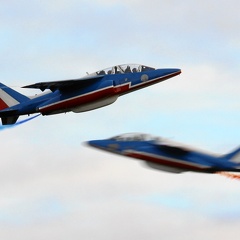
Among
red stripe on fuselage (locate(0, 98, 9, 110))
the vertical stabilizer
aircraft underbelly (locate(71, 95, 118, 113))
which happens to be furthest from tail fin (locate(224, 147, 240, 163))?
red stripe on fuselage (locate(0, 98, 9, 110))

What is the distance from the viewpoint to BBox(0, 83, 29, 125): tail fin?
83188mm

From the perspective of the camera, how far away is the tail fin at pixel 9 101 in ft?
273

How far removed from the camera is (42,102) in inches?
3268

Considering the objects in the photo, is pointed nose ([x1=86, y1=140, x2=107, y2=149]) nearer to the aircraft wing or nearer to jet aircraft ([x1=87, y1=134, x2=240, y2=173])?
jet aircraft ([x1=87, y1=134, x2=240, y2=173])

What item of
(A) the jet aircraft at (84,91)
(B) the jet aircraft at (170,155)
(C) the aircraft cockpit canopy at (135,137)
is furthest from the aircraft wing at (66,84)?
(B) the jet aircraft at (170,155)

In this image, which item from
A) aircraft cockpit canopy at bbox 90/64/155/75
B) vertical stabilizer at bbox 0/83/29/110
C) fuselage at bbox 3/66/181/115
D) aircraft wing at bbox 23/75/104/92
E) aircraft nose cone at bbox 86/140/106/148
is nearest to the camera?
aircraft nose cone at bbox 86/140/106/148

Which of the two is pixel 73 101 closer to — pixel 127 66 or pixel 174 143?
pixel 127 66

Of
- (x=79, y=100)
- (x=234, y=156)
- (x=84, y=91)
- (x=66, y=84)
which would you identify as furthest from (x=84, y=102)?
(x=234, y=156)

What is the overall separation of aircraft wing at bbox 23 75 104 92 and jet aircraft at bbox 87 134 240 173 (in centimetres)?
1390

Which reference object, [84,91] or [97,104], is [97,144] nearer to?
[97,104]

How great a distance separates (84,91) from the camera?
82.1 metres

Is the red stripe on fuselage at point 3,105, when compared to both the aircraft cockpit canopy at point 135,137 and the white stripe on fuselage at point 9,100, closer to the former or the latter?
the white stripe on fuselage at point 9,100

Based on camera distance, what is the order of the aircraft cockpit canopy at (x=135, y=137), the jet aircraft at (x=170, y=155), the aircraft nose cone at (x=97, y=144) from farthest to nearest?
1. the aircraft cockpit canopy at (x=135, y=137)
2. the aircraft nose cone at (x=97, y=144)
3. the jet aircraft at (x=170, y=155)

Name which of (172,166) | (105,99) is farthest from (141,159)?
(105,99)
